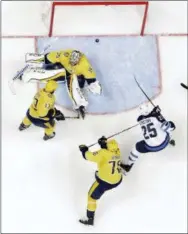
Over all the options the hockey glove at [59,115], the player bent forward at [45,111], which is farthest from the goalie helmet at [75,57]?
the hockey glove at [59,115]

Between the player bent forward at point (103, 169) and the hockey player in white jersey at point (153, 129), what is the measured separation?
0.73ft

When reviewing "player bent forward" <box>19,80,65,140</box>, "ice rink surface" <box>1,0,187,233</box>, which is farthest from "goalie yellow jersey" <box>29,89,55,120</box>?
"ice rink surface" <box>1,0,187,233</box>

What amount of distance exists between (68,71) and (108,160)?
63 cm

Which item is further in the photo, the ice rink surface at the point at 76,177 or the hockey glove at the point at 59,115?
the hockey glove at the point at 59,115

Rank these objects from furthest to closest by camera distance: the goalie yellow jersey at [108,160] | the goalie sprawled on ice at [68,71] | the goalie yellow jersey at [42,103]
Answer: the goalie sprawled on ice at [68,71]
the goalie yellow jersey at [42,103]
the goalie yellow jersey at [108,160]

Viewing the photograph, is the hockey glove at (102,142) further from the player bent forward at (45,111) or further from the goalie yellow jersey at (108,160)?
the player bent forward at (45,111)

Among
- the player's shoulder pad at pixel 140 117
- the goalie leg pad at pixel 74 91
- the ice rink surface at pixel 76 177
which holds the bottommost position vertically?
the ice rink surface at pixel 76 177

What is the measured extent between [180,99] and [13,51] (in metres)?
1.03

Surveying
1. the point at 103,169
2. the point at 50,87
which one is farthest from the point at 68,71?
the point at 103,169

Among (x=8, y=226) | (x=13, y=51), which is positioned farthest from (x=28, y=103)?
(x=8, y=226)

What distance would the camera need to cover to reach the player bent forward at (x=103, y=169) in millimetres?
5465

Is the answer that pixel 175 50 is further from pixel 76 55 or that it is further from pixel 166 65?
pixel 76 55

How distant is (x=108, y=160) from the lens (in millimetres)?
5461

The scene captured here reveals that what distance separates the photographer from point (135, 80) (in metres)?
6.06
